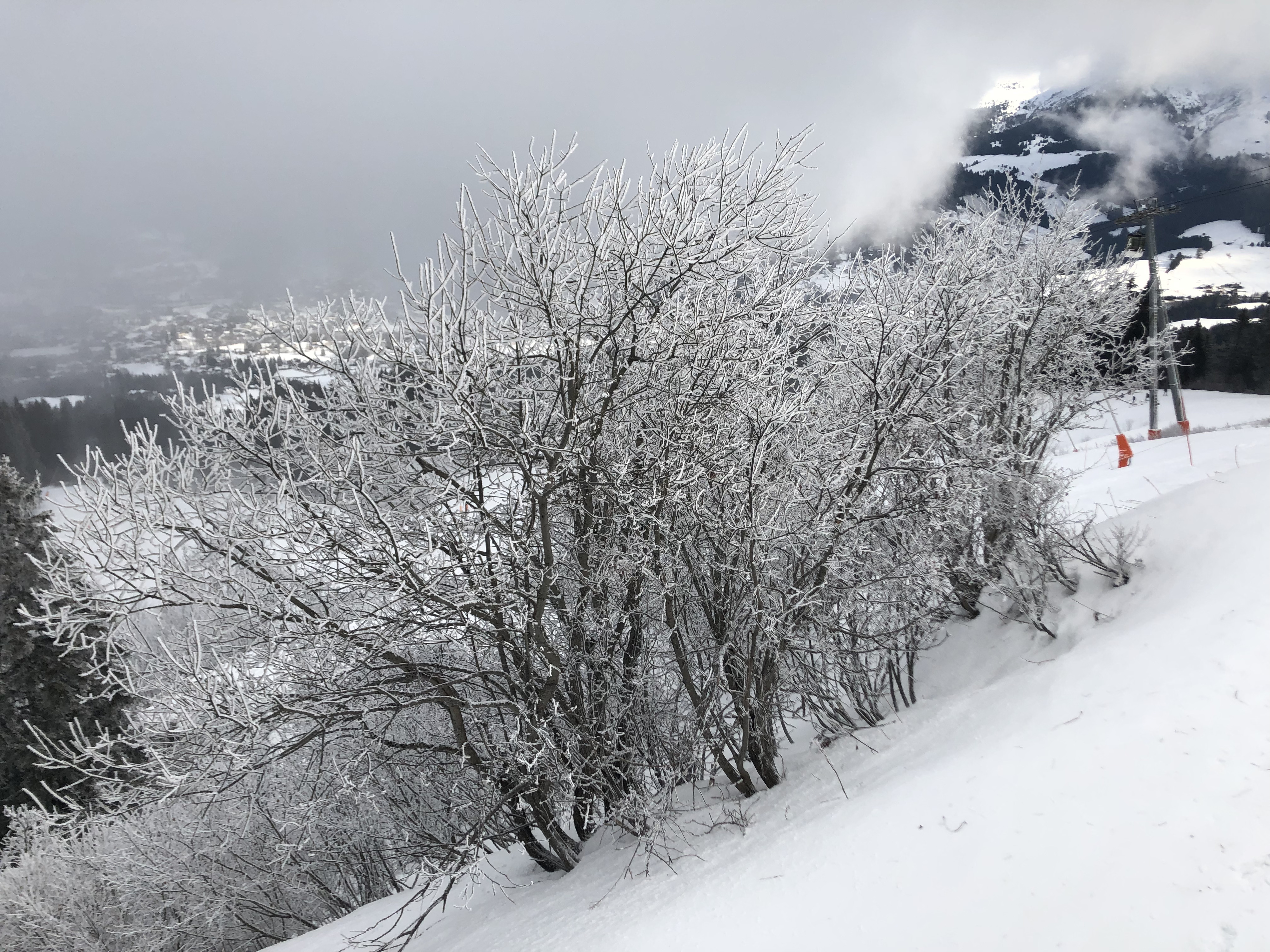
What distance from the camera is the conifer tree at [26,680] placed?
12422 millimetres

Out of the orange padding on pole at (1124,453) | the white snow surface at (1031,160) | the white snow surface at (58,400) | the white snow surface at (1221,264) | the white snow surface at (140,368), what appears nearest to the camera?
the orange padding on pole at (1124,453)

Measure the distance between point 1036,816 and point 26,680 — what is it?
16.5 metres

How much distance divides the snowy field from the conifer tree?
11.2 meters

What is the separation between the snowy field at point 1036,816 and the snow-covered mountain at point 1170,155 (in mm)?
49639

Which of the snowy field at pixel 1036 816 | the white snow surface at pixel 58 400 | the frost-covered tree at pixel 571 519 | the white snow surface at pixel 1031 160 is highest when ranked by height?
the white snow surface at pixel 1031 160

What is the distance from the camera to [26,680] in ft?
41.9

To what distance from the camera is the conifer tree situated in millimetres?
12422

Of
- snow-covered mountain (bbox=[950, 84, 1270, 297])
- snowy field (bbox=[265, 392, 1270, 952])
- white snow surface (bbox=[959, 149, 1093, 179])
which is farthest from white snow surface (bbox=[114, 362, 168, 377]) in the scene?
white snow surface (bbox=[959, 149, 1093, 179])

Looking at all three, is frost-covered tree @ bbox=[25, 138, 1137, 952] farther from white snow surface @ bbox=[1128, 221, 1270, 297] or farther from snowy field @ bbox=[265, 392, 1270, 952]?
white snow surface @ bbox=[1128, 221, 1270, 297]

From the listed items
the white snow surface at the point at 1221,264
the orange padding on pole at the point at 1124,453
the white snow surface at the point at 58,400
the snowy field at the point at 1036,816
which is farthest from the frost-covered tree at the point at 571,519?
the white snow surface at the point at 58,400

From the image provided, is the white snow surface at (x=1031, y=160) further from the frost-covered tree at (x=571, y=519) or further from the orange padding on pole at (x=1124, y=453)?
the frost-covered tree at (x=571, y=519)

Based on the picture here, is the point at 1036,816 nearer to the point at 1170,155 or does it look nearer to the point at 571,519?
the point at 571,519

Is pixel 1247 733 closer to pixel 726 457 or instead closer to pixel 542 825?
pixel 726 457

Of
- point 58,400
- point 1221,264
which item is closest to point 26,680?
point 58,400
